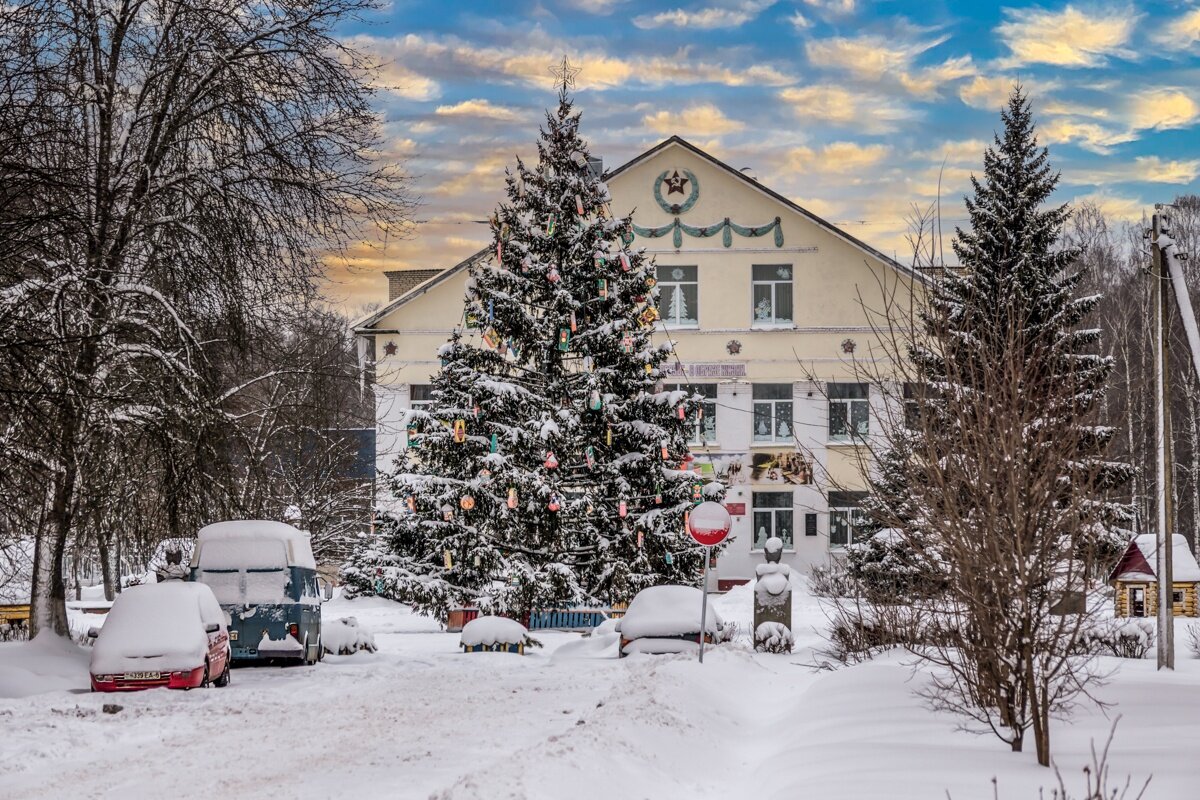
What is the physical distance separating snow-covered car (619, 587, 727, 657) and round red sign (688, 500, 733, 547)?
254 centimetres

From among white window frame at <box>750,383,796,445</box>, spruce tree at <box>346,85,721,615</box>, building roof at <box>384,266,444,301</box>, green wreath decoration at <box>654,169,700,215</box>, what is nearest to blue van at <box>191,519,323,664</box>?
spruce tree at <box>346,85,721,615</box>

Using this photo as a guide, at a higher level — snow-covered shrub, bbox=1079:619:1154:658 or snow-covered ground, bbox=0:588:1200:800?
snow-covered ground, bbox=0:588:1200:800

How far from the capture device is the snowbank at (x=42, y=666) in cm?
1784

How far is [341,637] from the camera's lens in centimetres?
2559

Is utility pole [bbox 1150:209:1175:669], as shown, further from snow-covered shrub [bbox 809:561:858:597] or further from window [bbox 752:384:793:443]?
window [bbox 752:384:793:443]

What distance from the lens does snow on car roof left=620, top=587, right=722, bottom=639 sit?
23812 mm

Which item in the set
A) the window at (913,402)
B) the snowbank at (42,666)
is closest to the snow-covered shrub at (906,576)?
the window at (913,402)

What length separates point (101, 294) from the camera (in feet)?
63.8

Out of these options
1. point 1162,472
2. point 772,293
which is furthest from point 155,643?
point 772,293

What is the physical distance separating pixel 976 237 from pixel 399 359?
2422cm

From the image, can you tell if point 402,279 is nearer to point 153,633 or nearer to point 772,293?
point 772,293

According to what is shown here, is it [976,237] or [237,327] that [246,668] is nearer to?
[237,327]

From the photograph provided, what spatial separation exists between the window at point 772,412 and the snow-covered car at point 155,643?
29612 mm

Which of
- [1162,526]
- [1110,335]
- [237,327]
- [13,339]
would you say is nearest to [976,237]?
[1162,526]
